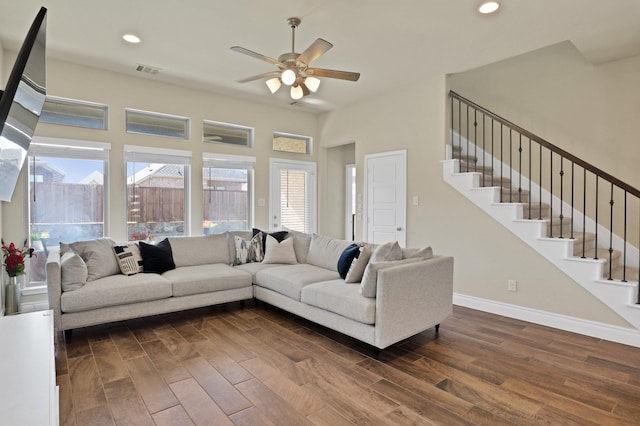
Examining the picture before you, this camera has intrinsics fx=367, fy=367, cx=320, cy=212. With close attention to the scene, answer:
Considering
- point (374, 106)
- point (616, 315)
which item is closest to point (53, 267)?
point (374, 106)

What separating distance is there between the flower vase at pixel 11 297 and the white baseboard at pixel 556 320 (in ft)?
16.3

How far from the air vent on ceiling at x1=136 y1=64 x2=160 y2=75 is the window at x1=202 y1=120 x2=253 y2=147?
1.02m

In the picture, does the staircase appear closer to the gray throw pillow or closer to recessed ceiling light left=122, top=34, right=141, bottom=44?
recessed ceiling light left=122, top=34, right=141, bottom=44

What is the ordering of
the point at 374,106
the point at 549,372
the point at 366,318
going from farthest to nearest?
the point at 374,106 < the point at 366,318 < the point at 549,372

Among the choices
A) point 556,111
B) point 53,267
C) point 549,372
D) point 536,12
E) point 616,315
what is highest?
point 536,12

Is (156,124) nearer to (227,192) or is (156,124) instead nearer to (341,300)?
(227,192)

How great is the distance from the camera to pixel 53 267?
10.6 ft

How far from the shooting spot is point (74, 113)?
4.51m

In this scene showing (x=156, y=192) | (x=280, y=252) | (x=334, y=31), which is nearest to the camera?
(x=334, y=31)

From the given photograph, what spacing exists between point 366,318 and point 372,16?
2.61 m

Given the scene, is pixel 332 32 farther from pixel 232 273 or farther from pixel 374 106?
pixel 232 273

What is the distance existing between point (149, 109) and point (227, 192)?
1.60 m

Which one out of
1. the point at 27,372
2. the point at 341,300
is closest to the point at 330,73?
the point at 341,300

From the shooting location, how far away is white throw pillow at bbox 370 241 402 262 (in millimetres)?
3404
